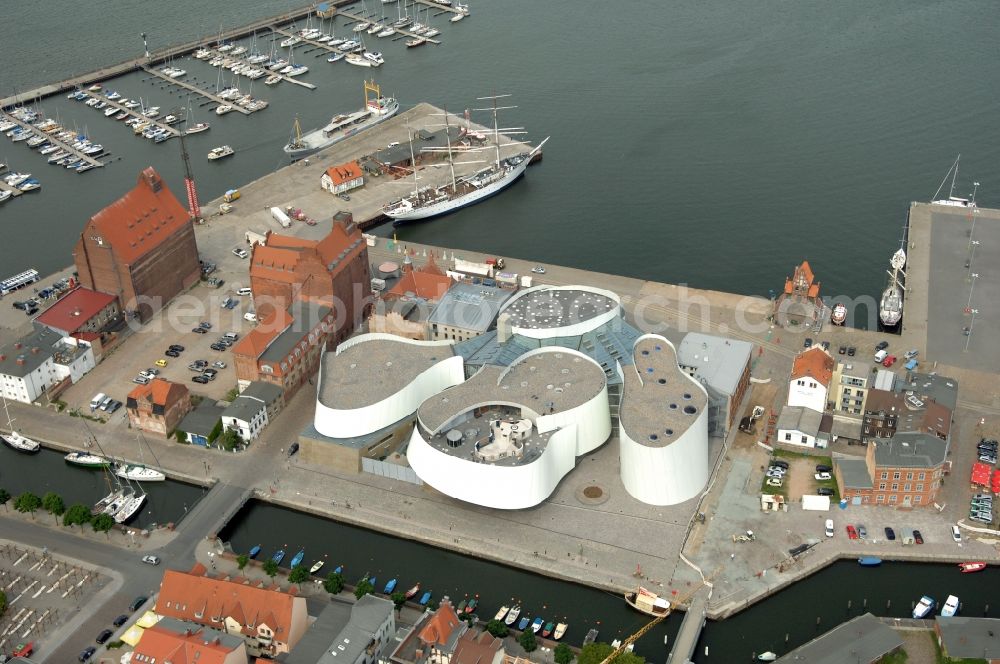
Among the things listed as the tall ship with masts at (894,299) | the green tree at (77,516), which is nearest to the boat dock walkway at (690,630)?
the tall ship with masts at (894,299)

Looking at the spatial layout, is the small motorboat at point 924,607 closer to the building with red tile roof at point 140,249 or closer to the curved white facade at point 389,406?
the curved white facade at point 389,406

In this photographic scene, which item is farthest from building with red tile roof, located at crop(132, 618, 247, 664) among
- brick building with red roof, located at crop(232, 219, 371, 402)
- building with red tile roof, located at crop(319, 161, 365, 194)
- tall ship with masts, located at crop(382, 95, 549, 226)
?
building with red tile roof, located at crop(319, 161, 365, 194)

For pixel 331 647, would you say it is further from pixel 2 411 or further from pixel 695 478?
pixel 2 411

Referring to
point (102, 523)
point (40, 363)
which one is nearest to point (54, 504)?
point (102, 523)

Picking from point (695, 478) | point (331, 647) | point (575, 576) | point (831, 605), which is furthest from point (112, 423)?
point (831, 605)

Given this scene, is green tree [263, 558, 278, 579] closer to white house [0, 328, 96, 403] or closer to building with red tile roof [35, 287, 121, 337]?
white house [0, 328, 96, 403]

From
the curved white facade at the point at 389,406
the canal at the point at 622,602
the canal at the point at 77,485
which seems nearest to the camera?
the canal at the point at 622,602

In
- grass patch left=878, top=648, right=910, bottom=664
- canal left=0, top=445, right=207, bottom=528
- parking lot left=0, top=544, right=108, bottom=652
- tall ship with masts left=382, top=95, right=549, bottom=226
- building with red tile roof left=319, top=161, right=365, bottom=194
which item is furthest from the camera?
building with red tile roof left=319, top=161, right=365, bottom=194
